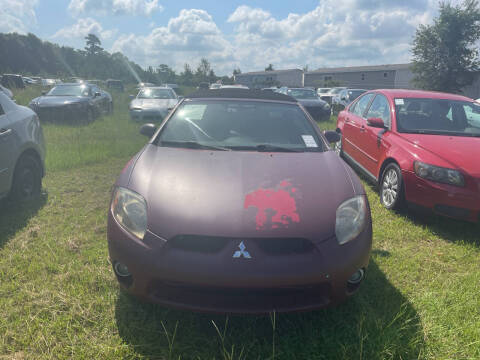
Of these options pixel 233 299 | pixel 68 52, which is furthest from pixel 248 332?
pixel 68 52

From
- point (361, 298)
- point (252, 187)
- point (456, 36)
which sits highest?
point (456, 36)

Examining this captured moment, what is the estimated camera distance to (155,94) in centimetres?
1324

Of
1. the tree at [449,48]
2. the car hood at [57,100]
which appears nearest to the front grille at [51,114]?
the car hood at [57,100]

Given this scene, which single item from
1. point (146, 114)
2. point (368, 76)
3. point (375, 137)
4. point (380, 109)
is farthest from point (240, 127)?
point (368, 76)

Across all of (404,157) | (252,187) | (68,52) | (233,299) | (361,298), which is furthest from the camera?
(68,52)

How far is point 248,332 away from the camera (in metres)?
2.17

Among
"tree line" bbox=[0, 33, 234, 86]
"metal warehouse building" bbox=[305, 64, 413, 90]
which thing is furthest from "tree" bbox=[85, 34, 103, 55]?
"metal warehouse building" bbox=[305, 64, 413, 90]

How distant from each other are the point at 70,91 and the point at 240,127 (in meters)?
11.0

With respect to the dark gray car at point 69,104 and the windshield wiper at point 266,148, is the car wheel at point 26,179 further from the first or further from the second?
the dark gray car at point 69,104

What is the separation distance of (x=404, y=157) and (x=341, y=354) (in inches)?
105

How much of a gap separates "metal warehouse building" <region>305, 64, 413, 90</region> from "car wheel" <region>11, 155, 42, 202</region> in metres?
46.9

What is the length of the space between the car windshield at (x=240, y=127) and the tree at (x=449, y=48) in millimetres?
29742

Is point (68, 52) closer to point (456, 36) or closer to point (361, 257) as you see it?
point (456, 36)

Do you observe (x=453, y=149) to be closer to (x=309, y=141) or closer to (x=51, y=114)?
(x=309, y=141)
